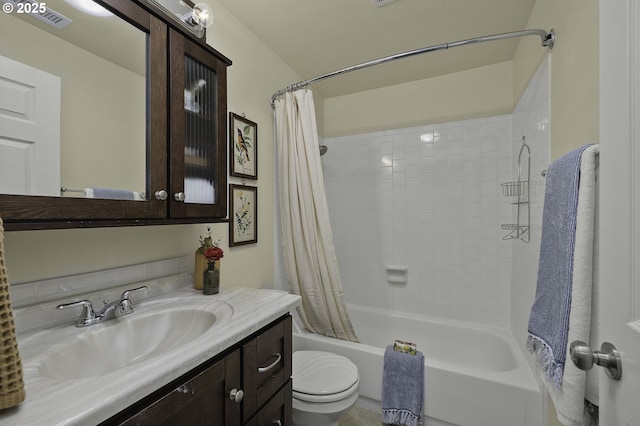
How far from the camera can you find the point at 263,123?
6.42 ft

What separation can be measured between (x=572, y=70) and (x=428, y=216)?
143 cm

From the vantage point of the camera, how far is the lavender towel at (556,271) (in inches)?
33.1

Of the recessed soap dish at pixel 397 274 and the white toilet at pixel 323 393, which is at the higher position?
the recessed soap dish at pixel 397 274

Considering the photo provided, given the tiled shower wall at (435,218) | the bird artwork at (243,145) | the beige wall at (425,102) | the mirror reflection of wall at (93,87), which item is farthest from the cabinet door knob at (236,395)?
the beige wall at (425,102)

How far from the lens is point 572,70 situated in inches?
44.7

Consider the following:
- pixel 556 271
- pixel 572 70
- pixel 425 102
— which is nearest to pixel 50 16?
pixel 556 271

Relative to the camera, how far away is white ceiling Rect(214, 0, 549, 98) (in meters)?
1.58

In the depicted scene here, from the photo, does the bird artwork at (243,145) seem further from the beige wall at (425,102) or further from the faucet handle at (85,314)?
the beige wall at (425,102)

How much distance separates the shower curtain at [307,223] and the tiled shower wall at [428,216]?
830 mm

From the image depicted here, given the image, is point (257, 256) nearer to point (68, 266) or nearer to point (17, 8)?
point (68, 266)

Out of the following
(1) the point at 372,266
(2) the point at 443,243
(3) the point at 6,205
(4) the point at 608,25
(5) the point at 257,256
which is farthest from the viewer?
(1) the point at 372,266

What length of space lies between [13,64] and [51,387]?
2.64 feet

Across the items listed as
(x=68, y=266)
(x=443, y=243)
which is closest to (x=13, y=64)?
(x=68, y=266)

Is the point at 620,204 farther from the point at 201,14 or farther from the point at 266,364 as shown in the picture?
the point at 201,14
